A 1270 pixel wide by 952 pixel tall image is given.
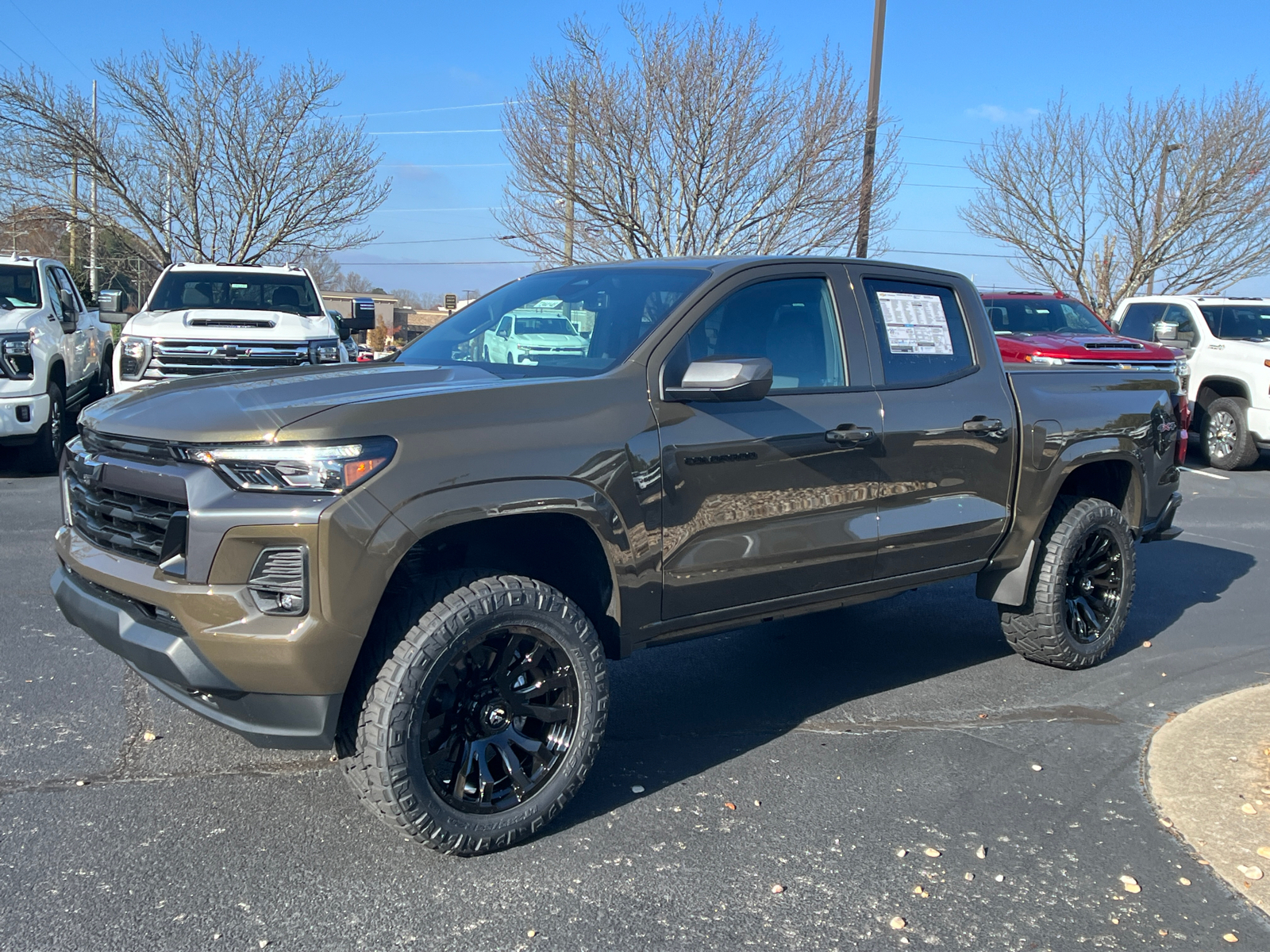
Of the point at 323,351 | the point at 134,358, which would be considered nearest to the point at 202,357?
the point at 134,358

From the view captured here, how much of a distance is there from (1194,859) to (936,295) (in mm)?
2547

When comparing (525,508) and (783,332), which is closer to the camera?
(525,508)

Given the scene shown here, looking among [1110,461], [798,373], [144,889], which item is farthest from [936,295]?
[144,889]

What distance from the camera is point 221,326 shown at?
33.0 ft

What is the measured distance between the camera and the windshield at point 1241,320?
45.2 ft

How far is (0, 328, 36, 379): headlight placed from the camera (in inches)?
356

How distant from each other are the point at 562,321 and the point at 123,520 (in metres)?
1.77

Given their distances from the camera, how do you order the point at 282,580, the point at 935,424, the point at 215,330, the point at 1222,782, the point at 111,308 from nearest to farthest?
the point at 282,580 < the point at 1222,782 < the point at 935,424 < the point at 215,330 < the point at 111,308

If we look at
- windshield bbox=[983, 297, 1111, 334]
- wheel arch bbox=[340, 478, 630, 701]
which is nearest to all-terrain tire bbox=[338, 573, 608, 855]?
wheel arch bbox=[340, 478, 630, 701]

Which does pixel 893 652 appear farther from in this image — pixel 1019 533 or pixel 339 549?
pixel 339 549

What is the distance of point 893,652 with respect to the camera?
576cm

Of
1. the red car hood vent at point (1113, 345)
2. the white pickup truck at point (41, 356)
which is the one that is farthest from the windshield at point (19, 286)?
the red car hood vent at point (1113, 345)

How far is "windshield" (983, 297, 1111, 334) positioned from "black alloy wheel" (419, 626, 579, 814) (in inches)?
431

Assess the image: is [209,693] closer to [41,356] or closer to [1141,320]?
[41,356]
